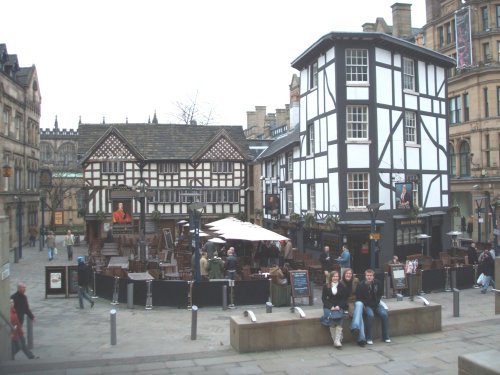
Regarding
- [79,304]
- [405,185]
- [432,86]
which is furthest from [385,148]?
[79,304]

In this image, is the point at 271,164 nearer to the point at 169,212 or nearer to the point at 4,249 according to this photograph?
the point at 169,212

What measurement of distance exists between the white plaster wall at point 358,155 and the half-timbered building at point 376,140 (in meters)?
0.05

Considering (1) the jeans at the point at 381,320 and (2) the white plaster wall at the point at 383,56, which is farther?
(2) the white plaster wall at the point at 383,56

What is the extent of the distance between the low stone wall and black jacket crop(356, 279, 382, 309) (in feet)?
1.92

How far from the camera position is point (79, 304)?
17.0 metres

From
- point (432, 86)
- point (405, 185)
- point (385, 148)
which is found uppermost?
point (432, 86)

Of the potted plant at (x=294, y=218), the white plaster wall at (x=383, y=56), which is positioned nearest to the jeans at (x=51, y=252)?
the potted plant at (x=294, y=218)

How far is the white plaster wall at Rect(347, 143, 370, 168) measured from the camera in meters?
26.4

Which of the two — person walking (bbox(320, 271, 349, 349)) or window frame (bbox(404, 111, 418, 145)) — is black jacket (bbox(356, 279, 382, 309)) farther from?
window frame (bbox(404, 111, 418, 145))

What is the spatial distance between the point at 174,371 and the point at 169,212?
32.4 m

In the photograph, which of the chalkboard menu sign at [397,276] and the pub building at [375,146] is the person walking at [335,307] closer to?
the chalkboard menu sign at [397,276]

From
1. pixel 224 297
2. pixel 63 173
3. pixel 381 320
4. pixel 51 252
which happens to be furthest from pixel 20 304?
pixel 63 173

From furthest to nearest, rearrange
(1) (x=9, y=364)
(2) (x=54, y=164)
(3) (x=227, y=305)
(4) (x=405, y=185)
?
(2) (x=54, y=164)
(4) (x=405, y=185)
(3) (x=227, y=305)
(1) (x=9, y=364)

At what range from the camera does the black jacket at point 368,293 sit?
11.4 meters
